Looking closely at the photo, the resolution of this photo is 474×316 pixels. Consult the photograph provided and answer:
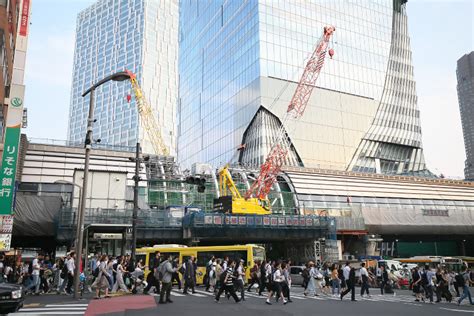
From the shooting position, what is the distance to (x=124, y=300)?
677 inches

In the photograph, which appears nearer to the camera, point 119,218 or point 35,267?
point 35,267

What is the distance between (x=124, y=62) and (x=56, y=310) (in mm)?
168677

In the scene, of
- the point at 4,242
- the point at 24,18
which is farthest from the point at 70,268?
the point at 24,18

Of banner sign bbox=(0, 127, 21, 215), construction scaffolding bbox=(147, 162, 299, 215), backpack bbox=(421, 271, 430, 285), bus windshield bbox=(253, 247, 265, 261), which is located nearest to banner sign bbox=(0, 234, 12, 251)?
banner sign bbox=(0, 127, 21, 215)

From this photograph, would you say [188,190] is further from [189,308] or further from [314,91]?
[314,91]

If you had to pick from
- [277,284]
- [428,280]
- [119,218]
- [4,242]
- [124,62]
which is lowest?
[428,280]

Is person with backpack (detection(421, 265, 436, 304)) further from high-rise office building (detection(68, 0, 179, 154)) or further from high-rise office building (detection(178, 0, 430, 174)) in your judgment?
high-rise office building (detection(68, 0, 179, 154))

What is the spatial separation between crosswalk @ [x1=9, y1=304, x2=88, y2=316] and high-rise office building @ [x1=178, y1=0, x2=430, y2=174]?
68329 mm

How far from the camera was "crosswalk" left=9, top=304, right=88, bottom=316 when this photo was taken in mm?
13460

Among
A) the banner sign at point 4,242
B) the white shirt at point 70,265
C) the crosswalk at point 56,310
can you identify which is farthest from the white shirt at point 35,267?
the banner sign at point 4,242

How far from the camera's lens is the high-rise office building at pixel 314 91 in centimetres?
8640

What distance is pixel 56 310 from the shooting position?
46.3 ft

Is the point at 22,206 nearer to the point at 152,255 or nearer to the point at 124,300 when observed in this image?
the point at 152,255

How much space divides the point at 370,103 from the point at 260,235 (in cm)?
6691
